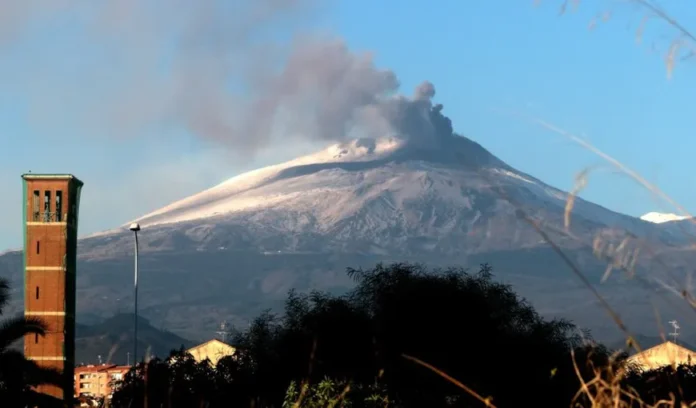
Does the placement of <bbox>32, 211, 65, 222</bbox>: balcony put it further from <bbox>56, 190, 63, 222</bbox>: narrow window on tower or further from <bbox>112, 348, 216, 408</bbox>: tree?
<bbox>112, 348, 216, 408</bbox>: tree

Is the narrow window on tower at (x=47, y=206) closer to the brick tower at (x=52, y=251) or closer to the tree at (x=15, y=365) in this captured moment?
the brick tower at (x=52, y=251)

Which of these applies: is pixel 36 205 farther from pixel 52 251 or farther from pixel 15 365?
pixel 15 365

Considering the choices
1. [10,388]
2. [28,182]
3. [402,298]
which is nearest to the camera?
[10,388]

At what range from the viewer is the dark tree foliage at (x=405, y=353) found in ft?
140

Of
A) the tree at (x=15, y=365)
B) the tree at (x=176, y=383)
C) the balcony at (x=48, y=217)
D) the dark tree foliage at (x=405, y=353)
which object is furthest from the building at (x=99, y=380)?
the balcony at (x=48, y=217)

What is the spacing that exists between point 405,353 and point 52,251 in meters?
39.1

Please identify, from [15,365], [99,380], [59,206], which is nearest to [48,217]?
[59,206]

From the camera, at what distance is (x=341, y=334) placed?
49188mm

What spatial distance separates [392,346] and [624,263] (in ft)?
144

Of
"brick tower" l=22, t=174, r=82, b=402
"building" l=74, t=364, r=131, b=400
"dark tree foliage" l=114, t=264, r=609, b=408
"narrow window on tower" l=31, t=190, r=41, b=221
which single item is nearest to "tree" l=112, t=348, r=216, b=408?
"dark tree foliage" l=114, t=264, r=609, b=408

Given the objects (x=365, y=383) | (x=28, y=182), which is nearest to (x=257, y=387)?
(x=365, y=383)

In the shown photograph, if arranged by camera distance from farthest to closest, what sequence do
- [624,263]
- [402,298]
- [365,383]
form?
[402,298] < [365,383] < [624,263]

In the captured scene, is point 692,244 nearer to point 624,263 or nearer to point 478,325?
point 624,263

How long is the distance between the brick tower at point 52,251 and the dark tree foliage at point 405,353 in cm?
1924
